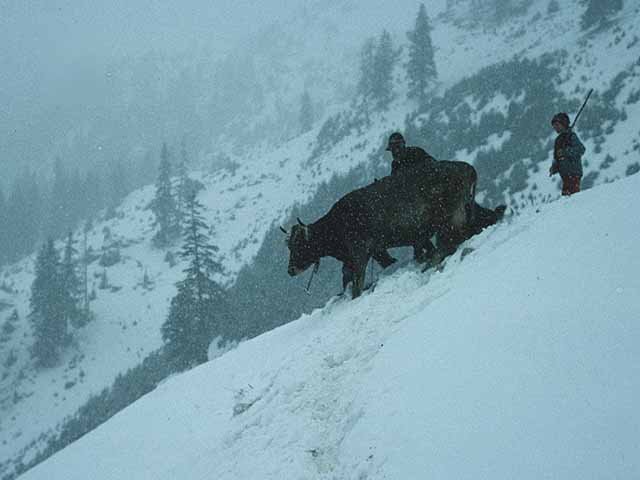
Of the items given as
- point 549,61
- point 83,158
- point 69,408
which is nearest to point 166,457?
point 69,408

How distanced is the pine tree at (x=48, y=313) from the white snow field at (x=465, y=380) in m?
35.6

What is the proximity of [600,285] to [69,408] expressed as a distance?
1380 inches

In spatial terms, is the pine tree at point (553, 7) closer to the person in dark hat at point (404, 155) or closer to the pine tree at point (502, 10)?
the pine tree at point (502, 10)

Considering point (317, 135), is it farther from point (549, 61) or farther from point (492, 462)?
point (492, 462)

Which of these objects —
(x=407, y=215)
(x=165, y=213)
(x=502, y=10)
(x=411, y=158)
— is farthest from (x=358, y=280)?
A: (x=502, y=10)

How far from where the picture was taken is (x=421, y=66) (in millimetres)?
47406

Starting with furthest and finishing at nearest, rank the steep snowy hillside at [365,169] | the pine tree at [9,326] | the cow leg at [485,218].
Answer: the pine tree at [9,326], the steep snowy hillside at [365,169], the cow leg at [485,218]

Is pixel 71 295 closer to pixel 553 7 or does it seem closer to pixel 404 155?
pixel 404 155

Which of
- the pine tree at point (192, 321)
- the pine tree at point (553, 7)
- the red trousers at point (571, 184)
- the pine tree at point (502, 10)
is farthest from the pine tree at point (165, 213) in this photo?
the pine tree at point (502, 10)

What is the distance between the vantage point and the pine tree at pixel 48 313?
36594 mm

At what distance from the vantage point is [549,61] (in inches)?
1312

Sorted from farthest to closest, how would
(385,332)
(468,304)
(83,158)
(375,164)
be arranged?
1. (83,158)
2. (375,164)
3. (385,332)
4. (468,304)

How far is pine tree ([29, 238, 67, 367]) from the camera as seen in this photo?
36.6 metres

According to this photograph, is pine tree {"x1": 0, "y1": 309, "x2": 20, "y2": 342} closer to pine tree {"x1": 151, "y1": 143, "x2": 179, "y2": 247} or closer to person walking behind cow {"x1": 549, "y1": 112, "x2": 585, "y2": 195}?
pine tree {"x1": 151, "y1": 143, "x2": 179, "y2": 247}
